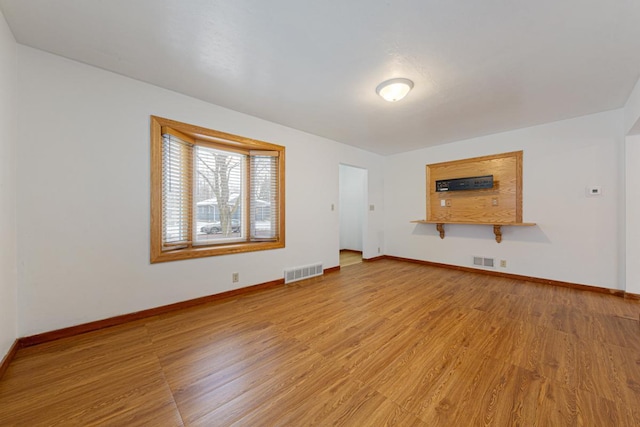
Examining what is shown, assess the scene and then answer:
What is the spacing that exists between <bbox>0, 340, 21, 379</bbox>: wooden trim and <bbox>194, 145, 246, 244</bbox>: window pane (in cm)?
166

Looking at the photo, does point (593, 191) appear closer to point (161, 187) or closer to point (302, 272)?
point (302, 272)

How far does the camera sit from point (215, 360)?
185 cm

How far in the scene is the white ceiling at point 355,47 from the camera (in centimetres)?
164

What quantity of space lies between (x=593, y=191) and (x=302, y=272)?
4.46 m

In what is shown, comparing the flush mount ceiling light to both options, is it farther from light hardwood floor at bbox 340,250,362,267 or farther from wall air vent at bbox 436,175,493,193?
light hardwood floor at bbox 340,250,362,267

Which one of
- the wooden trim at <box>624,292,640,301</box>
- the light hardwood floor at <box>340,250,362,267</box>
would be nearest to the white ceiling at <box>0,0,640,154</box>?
the wooden trim at <box>624,292,640,301</box>

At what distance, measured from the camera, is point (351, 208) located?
720cm

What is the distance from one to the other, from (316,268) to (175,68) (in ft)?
11.1

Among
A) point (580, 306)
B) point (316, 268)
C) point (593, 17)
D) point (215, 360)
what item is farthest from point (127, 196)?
point (580, 306)

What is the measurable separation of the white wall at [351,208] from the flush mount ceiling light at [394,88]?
422cm

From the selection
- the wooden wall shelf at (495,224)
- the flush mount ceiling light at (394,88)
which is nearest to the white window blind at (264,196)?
the flush mount ceiling light at (394,88)

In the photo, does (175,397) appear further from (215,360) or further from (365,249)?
(365,249)

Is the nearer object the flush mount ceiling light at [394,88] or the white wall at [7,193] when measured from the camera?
the white wall at [7,193]

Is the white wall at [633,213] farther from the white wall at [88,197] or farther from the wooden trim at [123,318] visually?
the white wall at [88,197]
